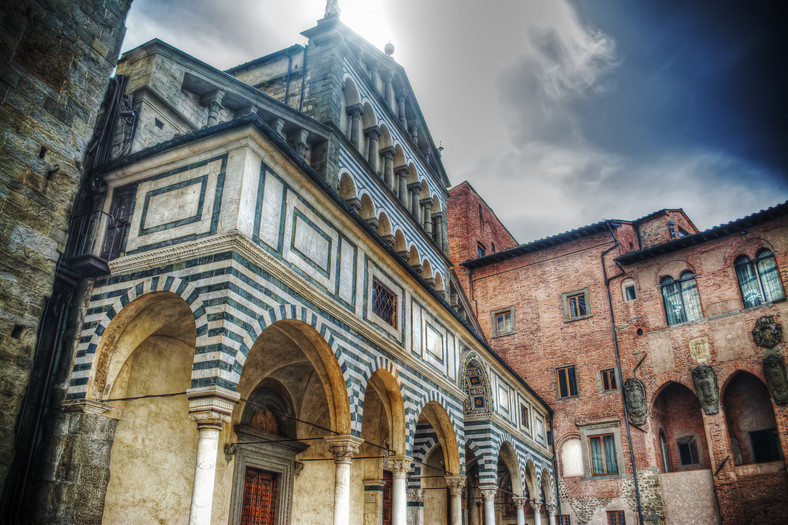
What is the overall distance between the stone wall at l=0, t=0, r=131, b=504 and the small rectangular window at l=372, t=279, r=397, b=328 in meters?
6.17

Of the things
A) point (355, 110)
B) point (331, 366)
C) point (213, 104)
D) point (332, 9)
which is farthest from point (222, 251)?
point (332, 9)

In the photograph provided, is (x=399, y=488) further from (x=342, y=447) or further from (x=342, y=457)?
(x=342, y=447)

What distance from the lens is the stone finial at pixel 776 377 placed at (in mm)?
20891

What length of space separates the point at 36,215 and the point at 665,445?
77.5ft

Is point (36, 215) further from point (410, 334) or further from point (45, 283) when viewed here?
point (410, 334)

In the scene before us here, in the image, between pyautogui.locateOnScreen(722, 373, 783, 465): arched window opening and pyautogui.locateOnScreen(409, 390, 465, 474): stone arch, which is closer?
pyautogui.locateOnScreen(409, 390, 465, 474): stone arch

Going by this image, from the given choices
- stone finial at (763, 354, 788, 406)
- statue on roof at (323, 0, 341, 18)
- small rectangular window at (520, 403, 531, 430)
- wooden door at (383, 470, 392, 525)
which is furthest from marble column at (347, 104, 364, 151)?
stone finial at (763, 354, 788, 406)

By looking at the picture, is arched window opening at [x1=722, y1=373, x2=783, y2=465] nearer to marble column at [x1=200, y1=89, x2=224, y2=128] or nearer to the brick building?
the brick building

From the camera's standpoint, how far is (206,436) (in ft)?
25.8

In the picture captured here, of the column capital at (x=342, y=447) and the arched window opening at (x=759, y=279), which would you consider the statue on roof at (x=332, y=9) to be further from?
the arched window opening at (x=759, y=279)

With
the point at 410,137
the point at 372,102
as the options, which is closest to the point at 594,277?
the point at 410,137

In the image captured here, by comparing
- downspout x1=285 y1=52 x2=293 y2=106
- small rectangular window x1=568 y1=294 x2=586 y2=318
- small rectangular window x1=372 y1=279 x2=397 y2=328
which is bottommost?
small rectangular window x1=372 y1=279 x2=397 y2=328

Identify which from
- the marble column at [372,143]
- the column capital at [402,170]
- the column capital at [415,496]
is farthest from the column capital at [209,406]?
the column capital at [402,170]

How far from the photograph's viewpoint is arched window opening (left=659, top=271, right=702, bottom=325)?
2394 cm
